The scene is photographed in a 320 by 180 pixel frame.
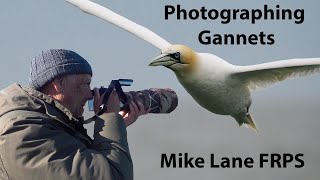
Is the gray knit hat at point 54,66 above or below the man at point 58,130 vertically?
above

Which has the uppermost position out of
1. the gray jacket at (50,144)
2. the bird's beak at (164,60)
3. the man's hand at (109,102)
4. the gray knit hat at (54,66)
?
the bird's beak at (164,60)

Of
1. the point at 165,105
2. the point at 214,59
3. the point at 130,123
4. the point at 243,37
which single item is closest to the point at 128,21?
the point at 214,59

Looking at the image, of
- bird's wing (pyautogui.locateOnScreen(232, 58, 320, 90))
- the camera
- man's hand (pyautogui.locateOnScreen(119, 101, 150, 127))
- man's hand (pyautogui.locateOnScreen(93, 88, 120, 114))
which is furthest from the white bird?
man's hand (pyautogui.locateOnScreen(93, 88, 120, 114))

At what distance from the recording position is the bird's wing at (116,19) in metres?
4.75

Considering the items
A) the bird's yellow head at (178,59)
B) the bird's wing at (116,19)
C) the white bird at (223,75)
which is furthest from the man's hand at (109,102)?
the bird's wing at (116,19)

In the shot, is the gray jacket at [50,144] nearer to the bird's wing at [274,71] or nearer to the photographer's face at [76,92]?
the photographer's face at [76,92]

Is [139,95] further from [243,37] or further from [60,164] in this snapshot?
[243,37]

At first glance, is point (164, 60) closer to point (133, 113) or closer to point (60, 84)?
point (133, 113)

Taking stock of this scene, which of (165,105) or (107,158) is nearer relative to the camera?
(107,158)

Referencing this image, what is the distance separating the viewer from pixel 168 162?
3980mm

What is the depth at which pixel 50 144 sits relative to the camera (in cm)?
126

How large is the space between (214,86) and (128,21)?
2.80ft

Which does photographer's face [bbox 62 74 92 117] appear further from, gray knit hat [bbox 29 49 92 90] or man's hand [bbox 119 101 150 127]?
man's hand [bbox 119 101 150 127]

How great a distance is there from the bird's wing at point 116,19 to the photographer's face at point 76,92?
3361 mm
